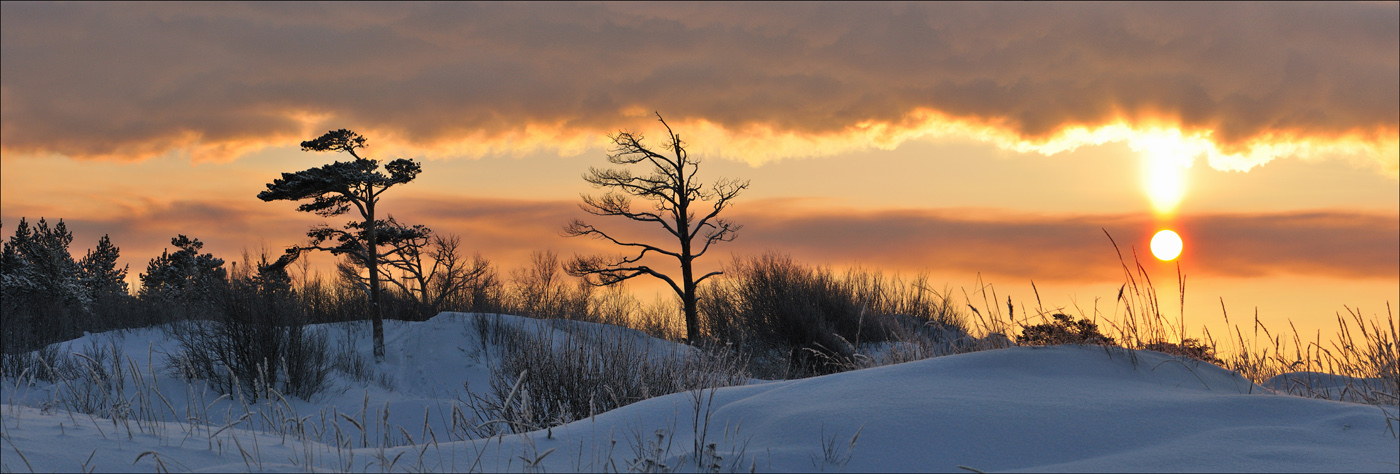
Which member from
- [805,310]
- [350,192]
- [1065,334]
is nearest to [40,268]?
[350,192]

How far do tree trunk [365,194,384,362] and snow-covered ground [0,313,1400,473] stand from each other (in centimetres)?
1997

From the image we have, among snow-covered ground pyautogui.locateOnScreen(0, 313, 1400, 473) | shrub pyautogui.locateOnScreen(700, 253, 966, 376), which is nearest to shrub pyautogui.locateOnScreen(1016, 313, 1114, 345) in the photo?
snow-covered ground pyautogui.locateOnScreen(0, 313, 1400, 473)

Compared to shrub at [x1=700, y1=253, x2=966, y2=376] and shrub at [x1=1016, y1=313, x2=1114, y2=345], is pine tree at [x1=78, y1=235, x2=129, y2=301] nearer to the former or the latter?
shrub at [x1=700, y1=253, x2=966, y2=376]

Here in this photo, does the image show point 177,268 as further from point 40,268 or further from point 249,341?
point 249,341

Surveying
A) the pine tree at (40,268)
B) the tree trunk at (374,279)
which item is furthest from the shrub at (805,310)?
the pine tree at (40,268)

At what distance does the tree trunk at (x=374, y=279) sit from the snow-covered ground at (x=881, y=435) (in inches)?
786

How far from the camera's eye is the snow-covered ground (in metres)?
3.76

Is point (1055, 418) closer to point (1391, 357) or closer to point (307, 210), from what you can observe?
point (1391, 357)

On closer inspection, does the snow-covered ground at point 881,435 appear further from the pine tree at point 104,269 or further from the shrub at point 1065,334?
the pine tree at point 104,269

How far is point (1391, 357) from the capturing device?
19.6 ft

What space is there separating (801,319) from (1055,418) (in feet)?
61.8

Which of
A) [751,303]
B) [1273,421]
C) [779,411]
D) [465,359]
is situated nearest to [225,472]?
[779,411]

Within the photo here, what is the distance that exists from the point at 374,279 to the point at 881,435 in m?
23.0

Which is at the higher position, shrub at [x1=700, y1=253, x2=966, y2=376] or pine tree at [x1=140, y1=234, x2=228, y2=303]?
pine tree at [x1=140, y1=234, x2=228, y2=303]
